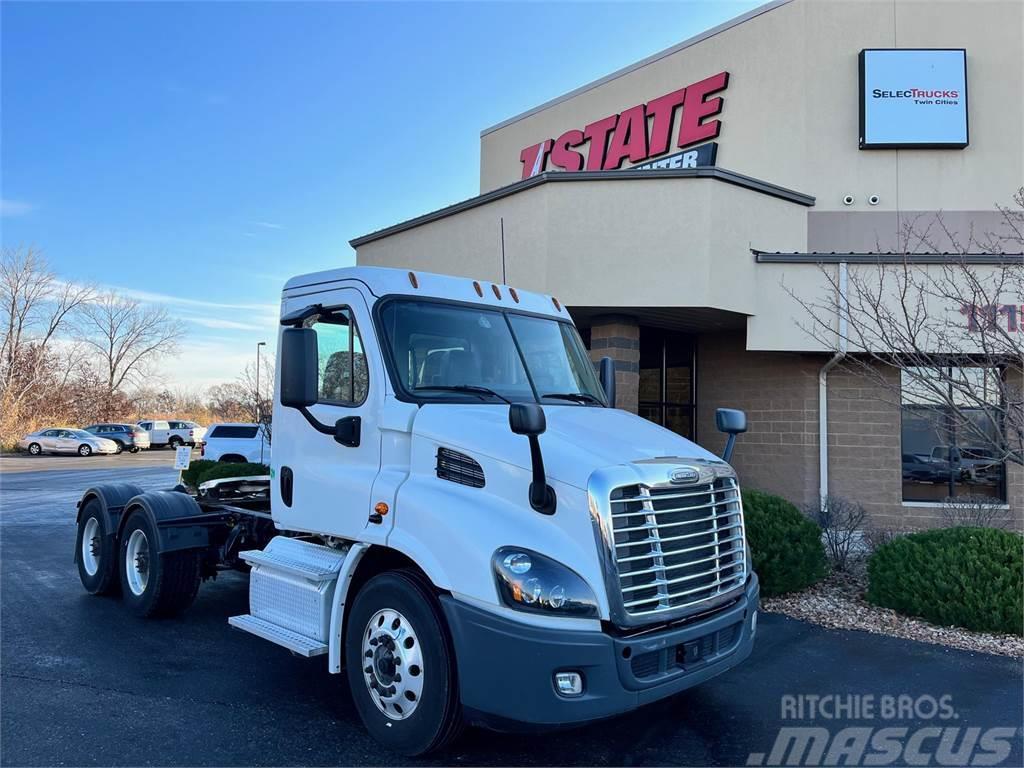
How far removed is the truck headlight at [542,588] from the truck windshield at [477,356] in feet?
4.11

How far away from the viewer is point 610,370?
5.93 m

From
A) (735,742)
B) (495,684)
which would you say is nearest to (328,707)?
(495,684)

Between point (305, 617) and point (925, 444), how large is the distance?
434 inches

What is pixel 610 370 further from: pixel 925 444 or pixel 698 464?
pixel 925 444

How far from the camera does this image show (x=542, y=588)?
12.1ft

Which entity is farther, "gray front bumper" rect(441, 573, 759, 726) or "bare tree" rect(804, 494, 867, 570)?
"bare tree" rect(804, 494, 867, 570)

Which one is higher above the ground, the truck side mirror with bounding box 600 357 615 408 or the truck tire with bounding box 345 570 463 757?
the truck side mirror with bounding box 600 357 615 408

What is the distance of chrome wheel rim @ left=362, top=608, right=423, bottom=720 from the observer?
4.04m

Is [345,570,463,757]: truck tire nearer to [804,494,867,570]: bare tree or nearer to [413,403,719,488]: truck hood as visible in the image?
[413,403,719,488]: truck hood

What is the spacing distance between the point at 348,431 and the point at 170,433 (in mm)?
43661

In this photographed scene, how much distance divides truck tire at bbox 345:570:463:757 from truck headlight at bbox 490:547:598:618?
496mm

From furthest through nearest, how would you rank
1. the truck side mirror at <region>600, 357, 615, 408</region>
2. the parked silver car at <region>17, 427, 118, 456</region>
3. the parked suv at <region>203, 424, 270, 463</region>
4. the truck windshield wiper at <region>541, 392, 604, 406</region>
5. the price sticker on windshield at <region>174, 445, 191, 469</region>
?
the parked silver car at <region>17, 427, 118, 456</region> → the parked suv at <region>203, 424, 270, 463</region> → the price sticker on windshield at <region>174, 445, 191, 469</region> → the truck side mirror at <region>600, 357, 615, 408</region> → the truck windshield wiper at <region>541, 392, 604, 406</region>

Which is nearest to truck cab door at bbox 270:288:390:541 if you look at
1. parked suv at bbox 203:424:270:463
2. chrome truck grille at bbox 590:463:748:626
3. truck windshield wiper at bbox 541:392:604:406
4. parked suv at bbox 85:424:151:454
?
truck windshield wiper at bbox 541:392:604:406

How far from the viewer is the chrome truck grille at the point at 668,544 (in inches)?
148
